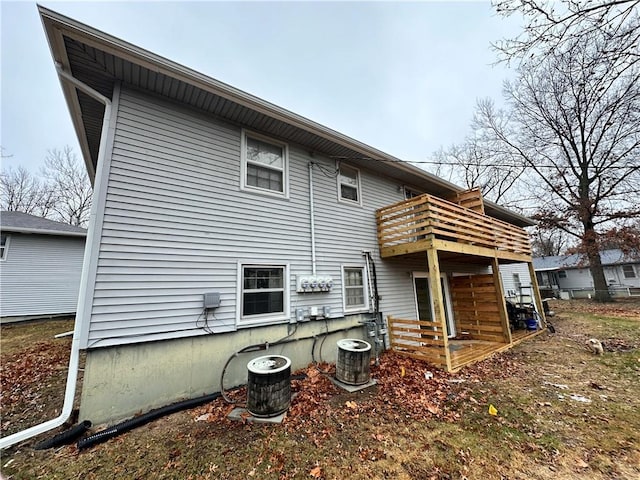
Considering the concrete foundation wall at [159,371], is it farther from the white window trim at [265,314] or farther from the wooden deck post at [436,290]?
the wooden deck post at [436,290]

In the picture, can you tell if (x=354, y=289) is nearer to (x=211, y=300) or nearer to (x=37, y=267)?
(x=211, y=300)

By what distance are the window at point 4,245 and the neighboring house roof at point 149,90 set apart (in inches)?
322

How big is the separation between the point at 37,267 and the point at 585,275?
46.0 meters

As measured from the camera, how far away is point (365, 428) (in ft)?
11.3

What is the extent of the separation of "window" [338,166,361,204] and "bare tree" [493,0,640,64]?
14.2 ft

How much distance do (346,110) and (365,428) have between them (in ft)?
68.6

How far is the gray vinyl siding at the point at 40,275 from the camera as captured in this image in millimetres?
10852

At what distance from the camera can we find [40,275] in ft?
37.8

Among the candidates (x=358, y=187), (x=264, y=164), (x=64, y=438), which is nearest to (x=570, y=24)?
(x=358, y=187)

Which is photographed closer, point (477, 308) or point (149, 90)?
point (149, 90)

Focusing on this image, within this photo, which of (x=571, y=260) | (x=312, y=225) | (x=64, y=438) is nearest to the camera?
(x=64, y=438)

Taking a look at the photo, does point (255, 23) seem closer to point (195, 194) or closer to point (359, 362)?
point (195, 194)

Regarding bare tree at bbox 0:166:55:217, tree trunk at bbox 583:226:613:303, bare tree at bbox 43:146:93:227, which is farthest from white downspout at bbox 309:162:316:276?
bare tree at bbox 0:166:55:217

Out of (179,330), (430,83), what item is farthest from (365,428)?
(430,83)
